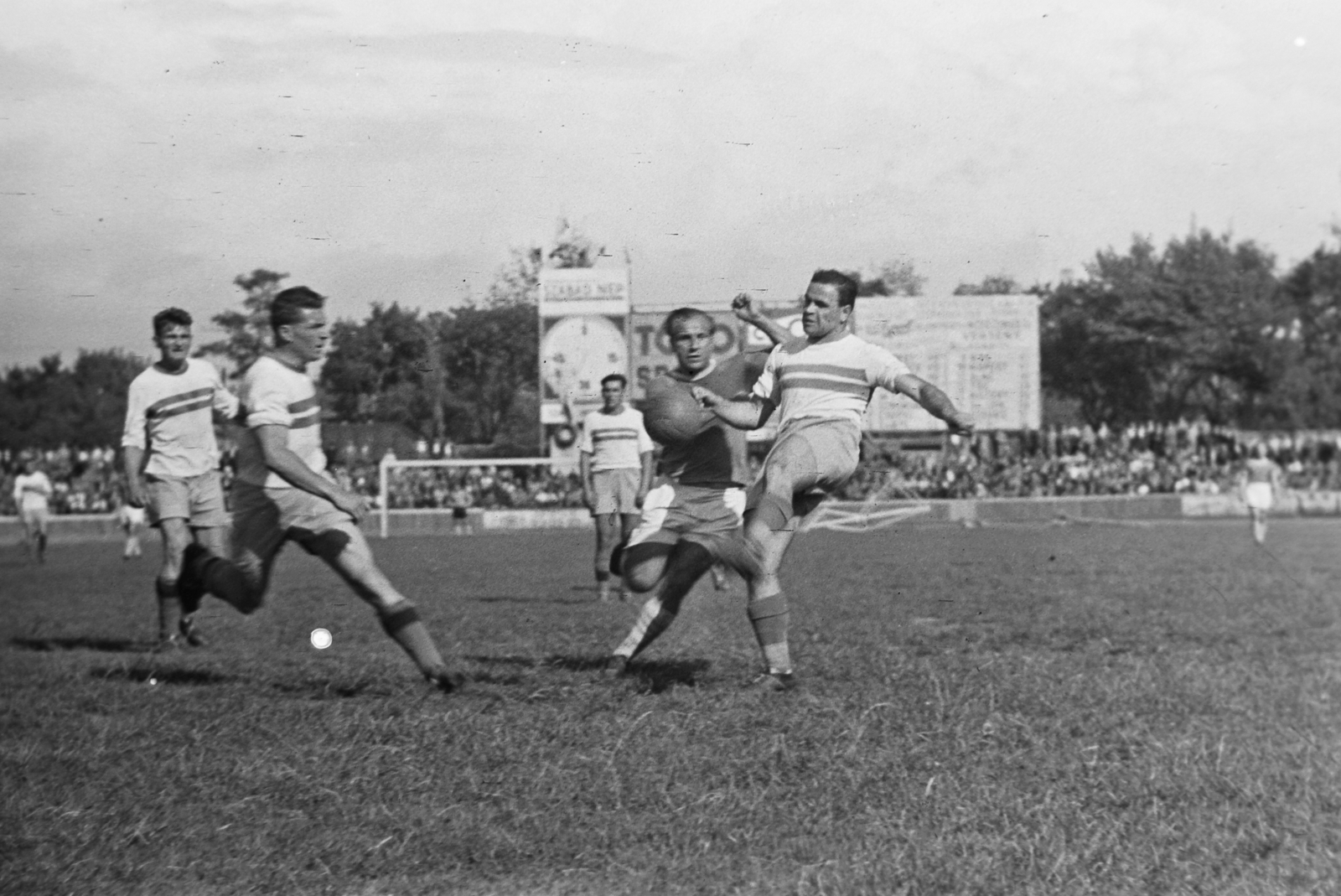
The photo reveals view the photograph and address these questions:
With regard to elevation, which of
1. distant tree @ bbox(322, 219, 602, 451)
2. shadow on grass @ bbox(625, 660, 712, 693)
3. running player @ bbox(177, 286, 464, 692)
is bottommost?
shadow on grass @ bbox(625, 660, 712, 693)

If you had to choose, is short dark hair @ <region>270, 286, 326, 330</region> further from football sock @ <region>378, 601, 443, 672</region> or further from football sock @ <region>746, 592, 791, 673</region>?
football sock @ <region>746, 592, 791, 673</region>

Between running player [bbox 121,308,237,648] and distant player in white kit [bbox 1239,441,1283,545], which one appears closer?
running player [bbox 121,308,237,648]

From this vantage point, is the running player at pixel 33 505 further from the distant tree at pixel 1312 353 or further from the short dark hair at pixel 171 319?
the distant tree at pixel 1312 353

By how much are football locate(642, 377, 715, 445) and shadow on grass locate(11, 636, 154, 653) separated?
343 cm

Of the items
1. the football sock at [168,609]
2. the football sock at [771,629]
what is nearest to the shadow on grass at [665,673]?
the football sock at [771,629]

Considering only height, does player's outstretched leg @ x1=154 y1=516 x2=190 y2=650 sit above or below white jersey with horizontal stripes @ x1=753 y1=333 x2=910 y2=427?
below

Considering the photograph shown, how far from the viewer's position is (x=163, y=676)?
654 centimetres

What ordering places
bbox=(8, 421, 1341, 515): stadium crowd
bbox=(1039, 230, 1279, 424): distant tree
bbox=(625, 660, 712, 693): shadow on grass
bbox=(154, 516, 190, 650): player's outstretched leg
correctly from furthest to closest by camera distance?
bbox=(8, 421, 1341, 515): stadium crowd
bbox=(1039, 230, 1279, 424): distant tree
bbox=(154, 516, 190, 650): player's outstretched leg
bbox=(625, 660, 712, 693): shadow on grass

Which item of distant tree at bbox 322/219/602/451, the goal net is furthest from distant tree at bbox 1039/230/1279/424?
the goal net

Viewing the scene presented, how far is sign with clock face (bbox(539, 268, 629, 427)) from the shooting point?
19.6 feet

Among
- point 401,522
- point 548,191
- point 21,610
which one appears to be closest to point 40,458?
point 401,522

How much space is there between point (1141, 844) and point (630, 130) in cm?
317

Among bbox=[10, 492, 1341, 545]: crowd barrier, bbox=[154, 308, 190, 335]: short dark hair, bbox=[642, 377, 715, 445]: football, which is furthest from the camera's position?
bbox=[10, 492, 1341, 545]: crowd barrier

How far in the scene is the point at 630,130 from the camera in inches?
229
